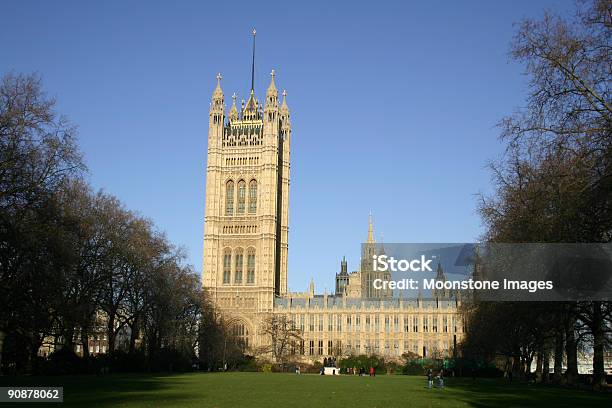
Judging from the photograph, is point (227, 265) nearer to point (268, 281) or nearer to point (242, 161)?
point (268, 281)

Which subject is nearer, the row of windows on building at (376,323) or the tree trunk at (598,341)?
the tree trunk at (598,341)

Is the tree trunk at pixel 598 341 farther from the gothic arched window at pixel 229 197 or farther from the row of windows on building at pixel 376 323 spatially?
the gothic arched window at pixel 229 197

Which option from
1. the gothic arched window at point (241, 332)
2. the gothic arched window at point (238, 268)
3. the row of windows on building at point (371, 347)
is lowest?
the row of windows on building at point (371, 347)

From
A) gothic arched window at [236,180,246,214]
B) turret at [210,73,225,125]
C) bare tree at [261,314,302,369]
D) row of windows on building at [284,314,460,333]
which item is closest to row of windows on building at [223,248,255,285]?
gothic arched window at [236,180,246,214]

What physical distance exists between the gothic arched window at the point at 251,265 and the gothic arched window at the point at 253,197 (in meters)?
6.81

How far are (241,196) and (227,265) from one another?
472 inches

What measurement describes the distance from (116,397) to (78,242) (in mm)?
22890

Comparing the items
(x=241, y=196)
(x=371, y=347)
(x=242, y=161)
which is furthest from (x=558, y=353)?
(x=242, y=161)

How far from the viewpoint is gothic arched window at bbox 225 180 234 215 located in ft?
415

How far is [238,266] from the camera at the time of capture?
124m

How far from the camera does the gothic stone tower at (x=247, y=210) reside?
12206cm

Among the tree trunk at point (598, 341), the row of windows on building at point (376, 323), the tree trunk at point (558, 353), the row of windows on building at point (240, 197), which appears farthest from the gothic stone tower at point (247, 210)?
the tree trunk at point (598, 341)

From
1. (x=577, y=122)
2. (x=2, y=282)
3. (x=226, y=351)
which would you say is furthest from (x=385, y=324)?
(x=577, y=122)

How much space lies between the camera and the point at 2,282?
36531mm
